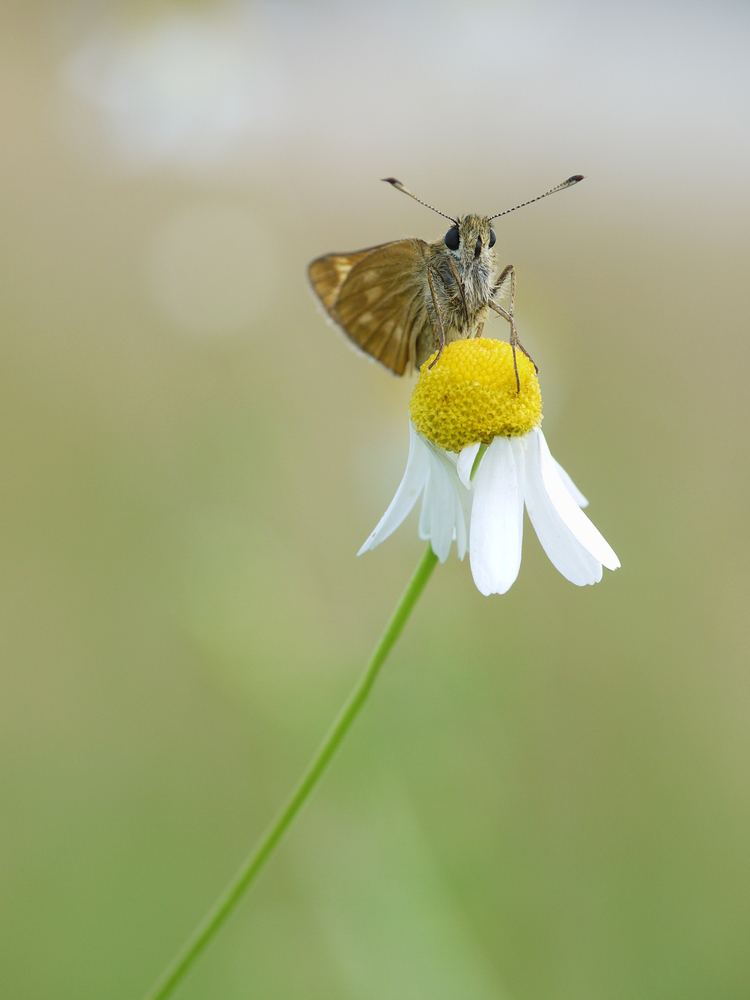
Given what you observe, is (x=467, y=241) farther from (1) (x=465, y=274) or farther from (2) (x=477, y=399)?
(2) (x=477, y=399)

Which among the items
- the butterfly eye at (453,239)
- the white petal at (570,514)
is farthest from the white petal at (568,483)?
the butterfly eye at (453,239)

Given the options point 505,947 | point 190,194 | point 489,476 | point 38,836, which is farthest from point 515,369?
point 190,194

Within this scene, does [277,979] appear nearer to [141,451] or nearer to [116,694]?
[116,694]

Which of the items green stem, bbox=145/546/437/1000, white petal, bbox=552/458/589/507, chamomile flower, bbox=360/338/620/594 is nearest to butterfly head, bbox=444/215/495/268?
chamomile flower, bbox=360/338/620/594

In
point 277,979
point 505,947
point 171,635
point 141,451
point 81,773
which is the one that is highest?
point 141,451

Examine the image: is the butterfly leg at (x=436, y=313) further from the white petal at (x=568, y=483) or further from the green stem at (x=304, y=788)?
the green stem at (x=304, y=788)

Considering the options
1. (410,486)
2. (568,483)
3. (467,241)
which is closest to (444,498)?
(410,486)

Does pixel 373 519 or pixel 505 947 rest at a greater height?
pixel 373 519
